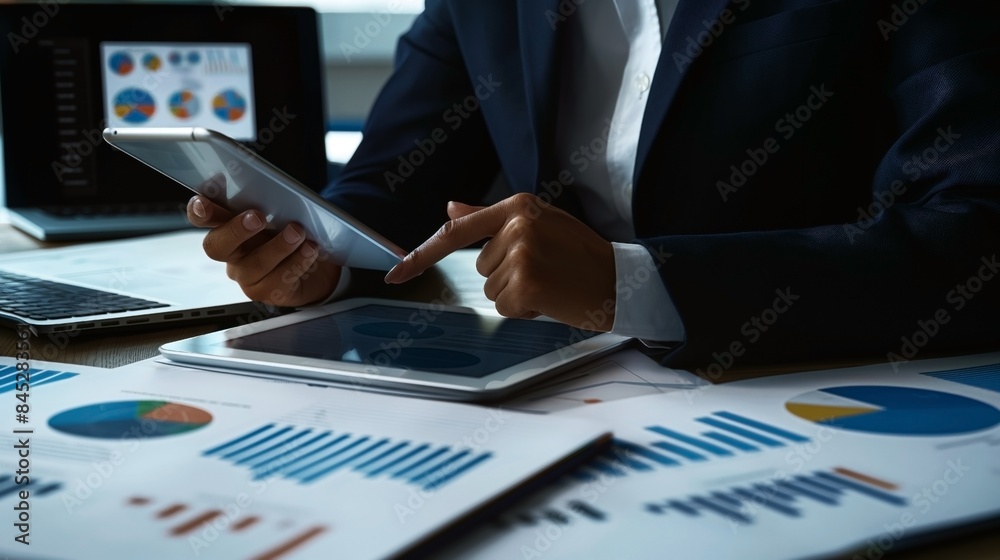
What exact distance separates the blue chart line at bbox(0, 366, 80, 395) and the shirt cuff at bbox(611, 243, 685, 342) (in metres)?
0.40

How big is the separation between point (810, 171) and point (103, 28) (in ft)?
4.00

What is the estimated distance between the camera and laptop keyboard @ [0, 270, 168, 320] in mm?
793

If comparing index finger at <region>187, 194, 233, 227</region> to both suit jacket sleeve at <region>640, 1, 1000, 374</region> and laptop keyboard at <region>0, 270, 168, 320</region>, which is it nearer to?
laptop keyboard at <region>0, 270, 168, 320</region>

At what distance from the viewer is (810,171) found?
3.40 feet

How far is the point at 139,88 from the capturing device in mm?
1605

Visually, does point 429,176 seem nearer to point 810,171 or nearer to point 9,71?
point 810,171

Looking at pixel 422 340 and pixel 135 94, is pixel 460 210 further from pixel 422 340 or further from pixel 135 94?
pixel 135 94

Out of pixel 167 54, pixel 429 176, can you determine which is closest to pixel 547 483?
pixel 429 176

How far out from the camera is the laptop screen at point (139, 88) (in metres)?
1.55
